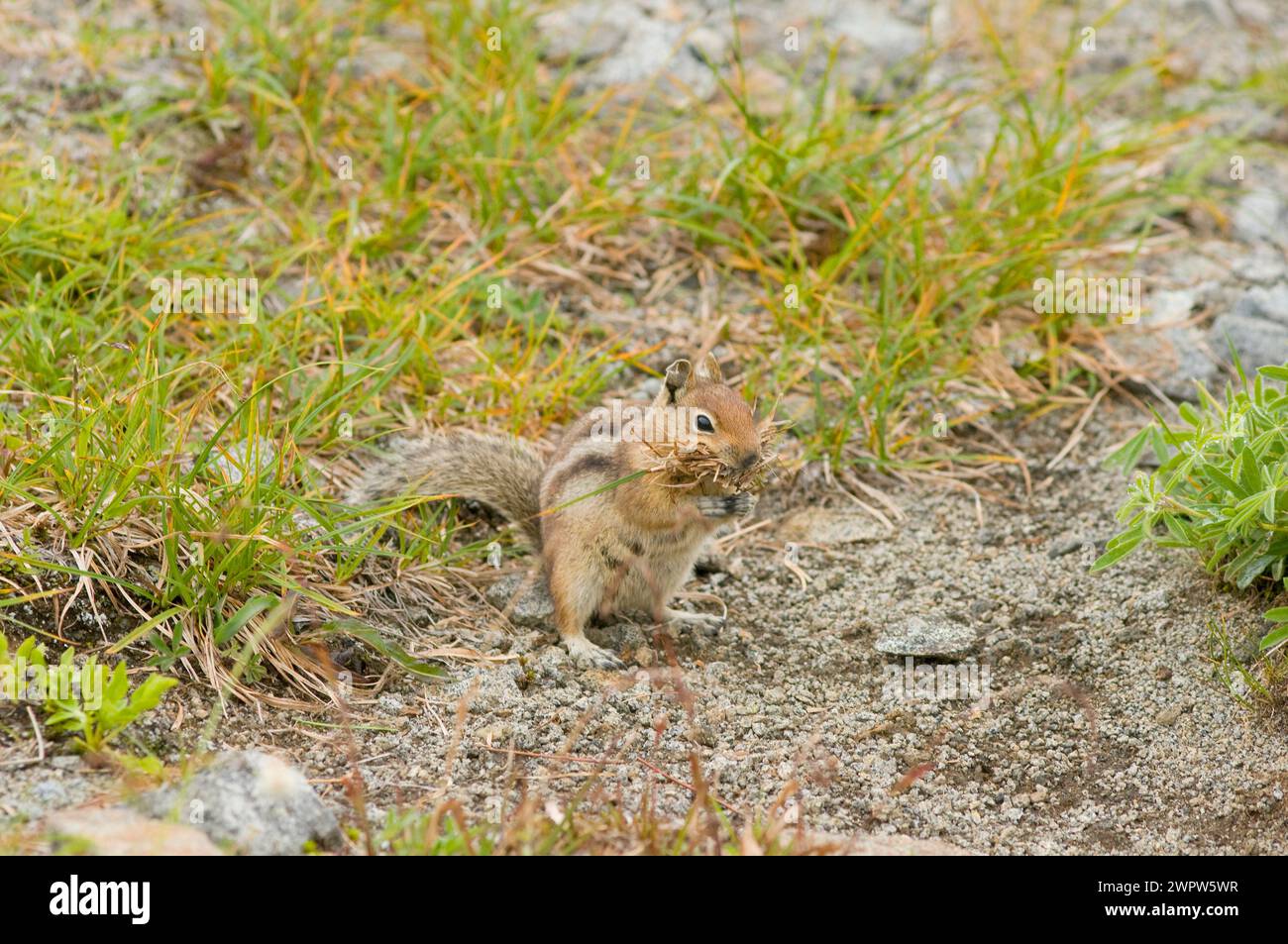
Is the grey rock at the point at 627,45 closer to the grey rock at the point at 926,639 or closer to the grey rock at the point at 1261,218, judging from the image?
the grey rock at the point at 1261,218

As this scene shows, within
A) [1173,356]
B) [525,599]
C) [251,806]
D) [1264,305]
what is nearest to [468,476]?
[525,599]

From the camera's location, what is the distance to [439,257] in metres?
6.14

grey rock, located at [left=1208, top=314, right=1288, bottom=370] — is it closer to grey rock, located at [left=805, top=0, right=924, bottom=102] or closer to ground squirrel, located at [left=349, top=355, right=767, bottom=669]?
grey rock, located at [left=805, top=0, right=924, bottom=102]

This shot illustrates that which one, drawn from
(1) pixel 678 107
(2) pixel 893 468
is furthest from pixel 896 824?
(1) pixel 678 107

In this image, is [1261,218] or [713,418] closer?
[713,418]

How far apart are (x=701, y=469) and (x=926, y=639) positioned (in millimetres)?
973

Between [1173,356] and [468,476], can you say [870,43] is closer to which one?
[1173,356]

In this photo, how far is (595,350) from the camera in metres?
5.70

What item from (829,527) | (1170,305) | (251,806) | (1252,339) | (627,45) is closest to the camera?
(251,806)

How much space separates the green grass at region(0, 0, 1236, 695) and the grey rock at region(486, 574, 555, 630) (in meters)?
0.18

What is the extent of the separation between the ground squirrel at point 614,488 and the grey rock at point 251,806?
1.40 m

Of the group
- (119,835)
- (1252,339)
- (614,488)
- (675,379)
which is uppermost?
(1252,339)

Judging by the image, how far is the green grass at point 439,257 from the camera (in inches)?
177
